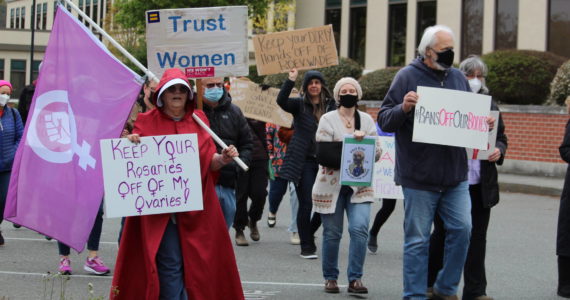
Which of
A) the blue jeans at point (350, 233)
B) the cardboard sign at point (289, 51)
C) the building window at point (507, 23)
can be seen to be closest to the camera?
the blue jeans at point (350, 233)

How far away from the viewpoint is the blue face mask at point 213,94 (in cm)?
794

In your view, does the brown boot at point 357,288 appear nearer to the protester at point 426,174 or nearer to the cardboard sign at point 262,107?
the protester at point 426,174

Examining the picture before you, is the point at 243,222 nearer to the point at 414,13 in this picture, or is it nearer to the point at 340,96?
the point at 340,96

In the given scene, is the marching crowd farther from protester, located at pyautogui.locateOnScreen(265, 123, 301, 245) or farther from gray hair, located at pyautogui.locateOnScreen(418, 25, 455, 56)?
protester, located at pyautogui.locateOnScreen(265, 123, 301, 245)

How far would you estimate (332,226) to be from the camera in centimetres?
765

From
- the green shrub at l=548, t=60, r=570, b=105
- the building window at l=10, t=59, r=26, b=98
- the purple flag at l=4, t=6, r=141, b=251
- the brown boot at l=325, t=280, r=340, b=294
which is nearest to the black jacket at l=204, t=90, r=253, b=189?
the brown boot at l=325, t=280, r=340, b=294

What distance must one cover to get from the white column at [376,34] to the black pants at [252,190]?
21.8 m

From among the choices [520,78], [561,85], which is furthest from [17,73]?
[561,85]

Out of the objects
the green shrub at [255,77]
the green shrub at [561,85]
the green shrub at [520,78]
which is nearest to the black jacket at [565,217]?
the green shrub at [561,85]

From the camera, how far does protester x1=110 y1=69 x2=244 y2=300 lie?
17.9 feet

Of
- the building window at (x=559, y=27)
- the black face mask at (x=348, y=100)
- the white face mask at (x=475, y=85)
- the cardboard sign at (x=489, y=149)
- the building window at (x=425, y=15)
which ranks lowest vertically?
the cardboard sign at (x=489, y=149)

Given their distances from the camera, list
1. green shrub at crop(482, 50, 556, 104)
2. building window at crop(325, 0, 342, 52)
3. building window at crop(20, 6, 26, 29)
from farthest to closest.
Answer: building window at crop(20, 6, 26, 29), building window at crop(325, 0, 342, 52), green shrub at crop(482, 50, 556, 104)

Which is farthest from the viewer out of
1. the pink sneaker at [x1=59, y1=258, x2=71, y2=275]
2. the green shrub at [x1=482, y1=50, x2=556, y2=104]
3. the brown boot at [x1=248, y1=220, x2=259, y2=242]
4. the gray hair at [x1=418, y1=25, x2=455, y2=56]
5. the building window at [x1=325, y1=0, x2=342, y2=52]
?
the building window at [x1=325, y1=0, x2=342, y2=52]

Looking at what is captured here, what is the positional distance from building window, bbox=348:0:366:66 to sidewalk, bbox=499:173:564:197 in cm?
1531
